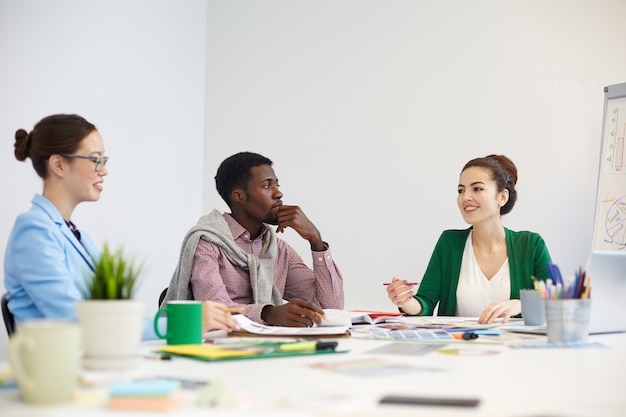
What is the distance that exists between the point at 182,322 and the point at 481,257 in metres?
1.76

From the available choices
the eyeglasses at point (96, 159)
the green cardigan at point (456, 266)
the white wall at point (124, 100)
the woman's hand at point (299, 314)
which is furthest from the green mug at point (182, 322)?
the white wall at point (124, 100)

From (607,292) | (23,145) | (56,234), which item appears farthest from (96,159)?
(607,292)

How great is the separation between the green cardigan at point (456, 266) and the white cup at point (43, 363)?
2046 mm

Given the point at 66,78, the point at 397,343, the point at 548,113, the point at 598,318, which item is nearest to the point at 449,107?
the point at 548,113

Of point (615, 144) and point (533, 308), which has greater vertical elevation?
point (615, 144)

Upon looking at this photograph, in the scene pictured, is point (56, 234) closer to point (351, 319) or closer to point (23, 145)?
point (23, 145)

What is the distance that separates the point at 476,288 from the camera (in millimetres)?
A: 2908

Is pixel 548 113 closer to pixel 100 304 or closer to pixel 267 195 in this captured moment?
pixel 267 195

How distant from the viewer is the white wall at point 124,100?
→ 3.33m

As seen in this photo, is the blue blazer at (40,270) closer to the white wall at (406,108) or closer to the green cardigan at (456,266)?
the green cardigan at (456,266)

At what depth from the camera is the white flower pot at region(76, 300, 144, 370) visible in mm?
1164

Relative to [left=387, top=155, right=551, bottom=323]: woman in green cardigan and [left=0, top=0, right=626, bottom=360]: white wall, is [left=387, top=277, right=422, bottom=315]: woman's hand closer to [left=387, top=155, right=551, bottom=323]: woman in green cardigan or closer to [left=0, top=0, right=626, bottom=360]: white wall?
[left=387, top=155, right=551, bottom=323]: woman in green cardigan

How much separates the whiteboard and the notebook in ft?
3.94

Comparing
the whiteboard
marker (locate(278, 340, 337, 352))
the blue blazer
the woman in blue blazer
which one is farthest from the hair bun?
the whiteboard
